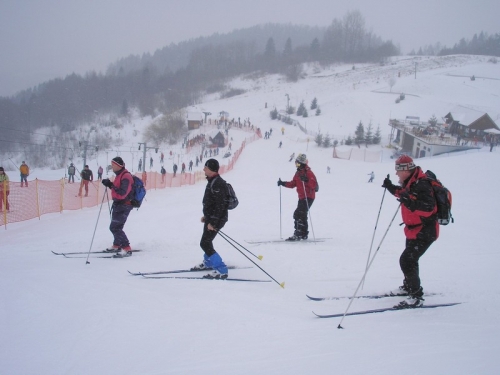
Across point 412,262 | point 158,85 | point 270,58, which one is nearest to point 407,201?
point 412,262

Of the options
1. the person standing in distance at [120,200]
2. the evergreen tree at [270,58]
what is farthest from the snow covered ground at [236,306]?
the evergreen tree at [270,58]

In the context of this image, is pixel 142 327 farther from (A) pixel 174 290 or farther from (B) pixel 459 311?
(B) pixel 459 311

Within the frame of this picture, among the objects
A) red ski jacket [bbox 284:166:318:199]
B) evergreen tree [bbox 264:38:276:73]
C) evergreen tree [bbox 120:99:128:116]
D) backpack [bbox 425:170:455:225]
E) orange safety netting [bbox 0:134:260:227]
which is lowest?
orange safety netting [bbox 0:134:260:227]

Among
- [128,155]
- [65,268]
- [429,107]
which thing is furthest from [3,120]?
[65,268]

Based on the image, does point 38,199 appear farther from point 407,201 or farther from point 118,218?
point 407,201

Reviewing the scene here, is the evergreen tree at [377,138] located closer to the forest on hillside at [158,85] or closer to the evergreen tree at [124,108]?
the forest on hillside at [158,85]

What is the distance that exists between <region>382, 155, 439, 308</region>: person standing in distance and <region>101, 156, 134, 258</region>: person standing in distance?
3941 millimetres

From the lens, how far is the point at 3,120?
84875 mm

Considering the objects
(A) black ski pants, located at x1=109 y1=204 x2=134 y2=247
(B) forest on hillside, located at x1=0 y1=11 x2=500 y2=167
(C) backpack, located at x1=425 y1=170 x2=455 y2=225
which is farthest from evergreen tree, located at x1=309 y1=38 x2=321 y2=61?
(C) backpack, located at x1=425 y1=170 x2=455 y2=225

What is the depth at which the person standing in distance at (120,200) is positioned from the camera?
5562 mm

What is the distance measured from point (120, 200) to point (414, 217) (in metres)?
4.39

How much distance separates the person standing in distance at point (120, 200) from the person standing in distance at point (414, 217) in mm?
3941

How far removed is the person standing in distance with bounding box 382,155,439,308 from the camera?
3662mm

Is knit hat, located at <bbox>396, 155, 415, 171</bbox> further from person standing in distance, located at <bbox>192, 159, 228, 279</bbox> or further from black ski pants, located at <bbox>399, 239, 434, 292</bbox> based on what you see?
person standing in distance, located at <bbox>192, 159, 228, 279</bbox>
